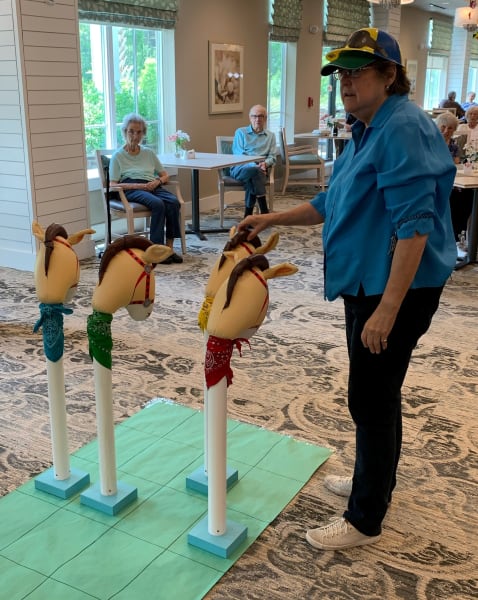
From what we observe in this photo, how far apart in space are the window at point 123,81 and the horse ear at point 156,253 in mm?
4548

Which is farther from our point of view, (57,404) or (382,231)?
(57,404)

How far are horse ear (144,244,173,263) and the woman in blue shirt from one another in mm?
506

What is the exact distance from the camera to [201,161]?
617cm

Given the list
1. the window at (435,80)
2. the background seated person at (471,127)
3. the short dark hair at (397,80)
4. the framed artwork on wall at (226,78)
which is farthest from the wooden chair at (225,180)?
the window at (435,80)

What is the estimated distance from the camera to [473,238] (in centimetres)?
547

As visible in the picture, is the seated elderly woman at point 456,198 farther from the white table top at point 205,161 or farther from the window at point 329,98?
the window at point 329,98

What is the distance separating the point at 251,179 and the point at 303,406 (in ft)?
13.6

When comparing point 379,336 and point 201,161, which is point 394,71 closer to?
point 379,336

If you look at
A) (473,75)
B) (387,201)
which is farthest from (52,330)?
(473,75)

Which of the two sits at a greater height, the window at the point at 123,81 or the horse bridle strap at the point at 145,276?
the window at the point at 123,81

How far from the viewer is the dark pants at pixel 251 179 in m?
6.79

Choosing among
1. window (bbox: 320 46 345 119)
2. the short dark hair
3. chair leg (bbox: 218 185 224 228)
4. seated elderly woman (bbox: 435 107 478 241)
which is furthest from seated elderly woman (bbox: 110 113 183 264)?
window (bbox: 320 46 345 119)

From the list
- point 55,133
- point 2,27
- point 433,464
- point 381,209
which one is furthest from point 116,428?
point 2,27

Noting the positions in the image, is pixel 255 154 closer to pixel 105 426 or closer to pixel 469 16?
pixel 469 16
